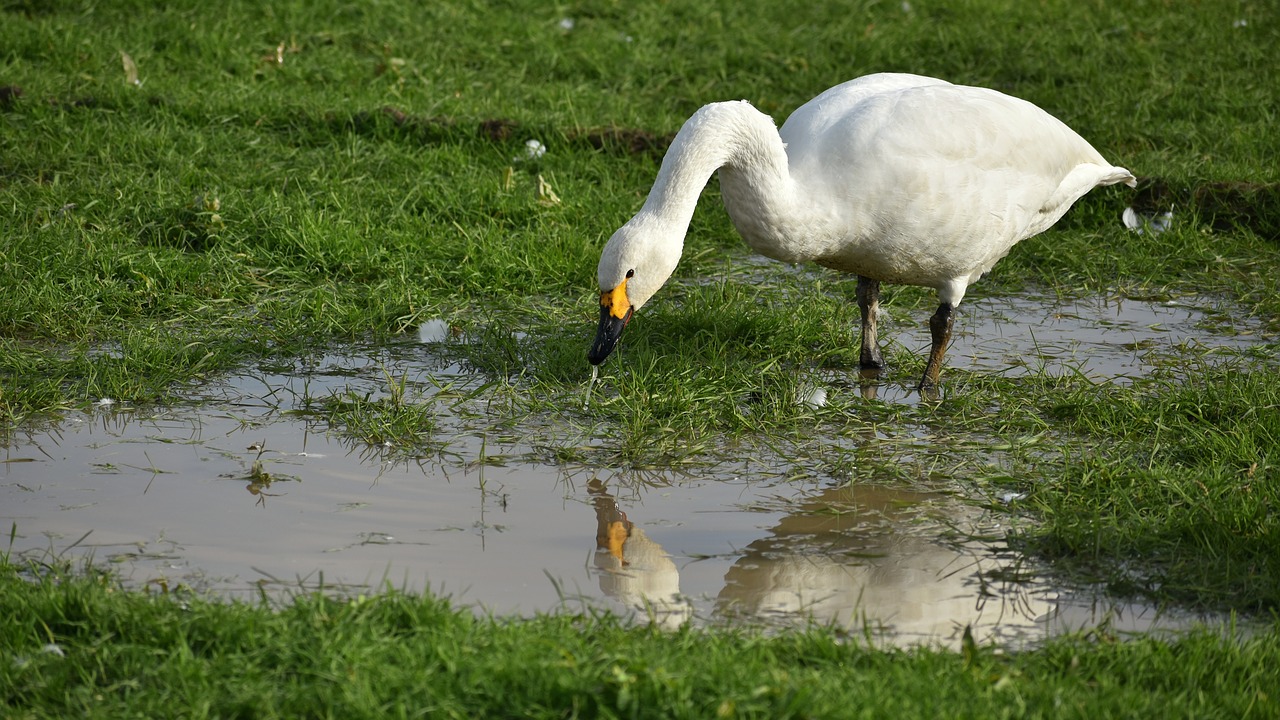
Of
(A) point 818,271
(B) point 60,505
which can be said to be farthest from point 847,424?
(B) point 60,505

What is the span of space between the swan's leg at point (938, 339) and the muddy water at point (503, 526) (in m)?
0.67

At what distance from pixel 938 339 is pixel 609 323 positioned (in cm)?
145

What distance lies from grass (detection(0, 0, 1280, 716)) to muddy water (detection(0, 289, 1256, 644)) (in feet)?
0.55

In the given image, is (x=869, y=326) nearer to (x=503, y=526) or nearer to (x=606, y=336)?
(x=606, y=336)

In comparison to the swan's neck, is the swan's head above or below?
below

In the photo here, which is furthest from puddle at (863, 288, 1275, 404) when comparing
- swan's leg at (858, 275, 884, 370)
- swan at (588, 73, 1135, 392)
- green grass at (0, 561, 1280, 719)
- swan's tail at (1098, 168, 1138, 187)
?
green grass at (0, 561, 1280, 719)

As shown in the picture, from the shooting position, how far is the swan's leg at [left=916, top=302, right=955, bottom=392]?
18.5ft

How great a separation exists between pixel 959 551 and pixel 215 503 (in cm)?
222

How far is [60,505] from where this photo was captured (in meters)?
4.20

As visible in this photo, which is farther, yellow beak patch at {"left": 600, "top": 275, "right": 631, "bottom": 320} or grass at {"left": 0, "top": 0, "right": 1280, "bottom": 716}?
yellow beak patch at {"left": 600, "top": 275, "right": 631, "bottom": 320}

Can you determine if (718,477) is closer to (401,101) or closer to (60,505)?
(60,505)

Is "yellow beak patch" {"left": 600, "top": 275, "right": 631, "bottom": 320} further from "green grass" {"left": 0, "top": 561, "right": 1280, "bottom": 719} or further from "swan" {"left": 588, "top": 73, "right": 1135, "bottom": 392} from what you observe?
"green grass" {"left": 0, "top": 561, "right": 1280, "bottom": 719}

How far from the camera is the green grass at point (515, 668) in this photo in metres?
2.99

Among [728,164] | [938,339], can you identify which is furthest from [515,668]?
[938,339]
